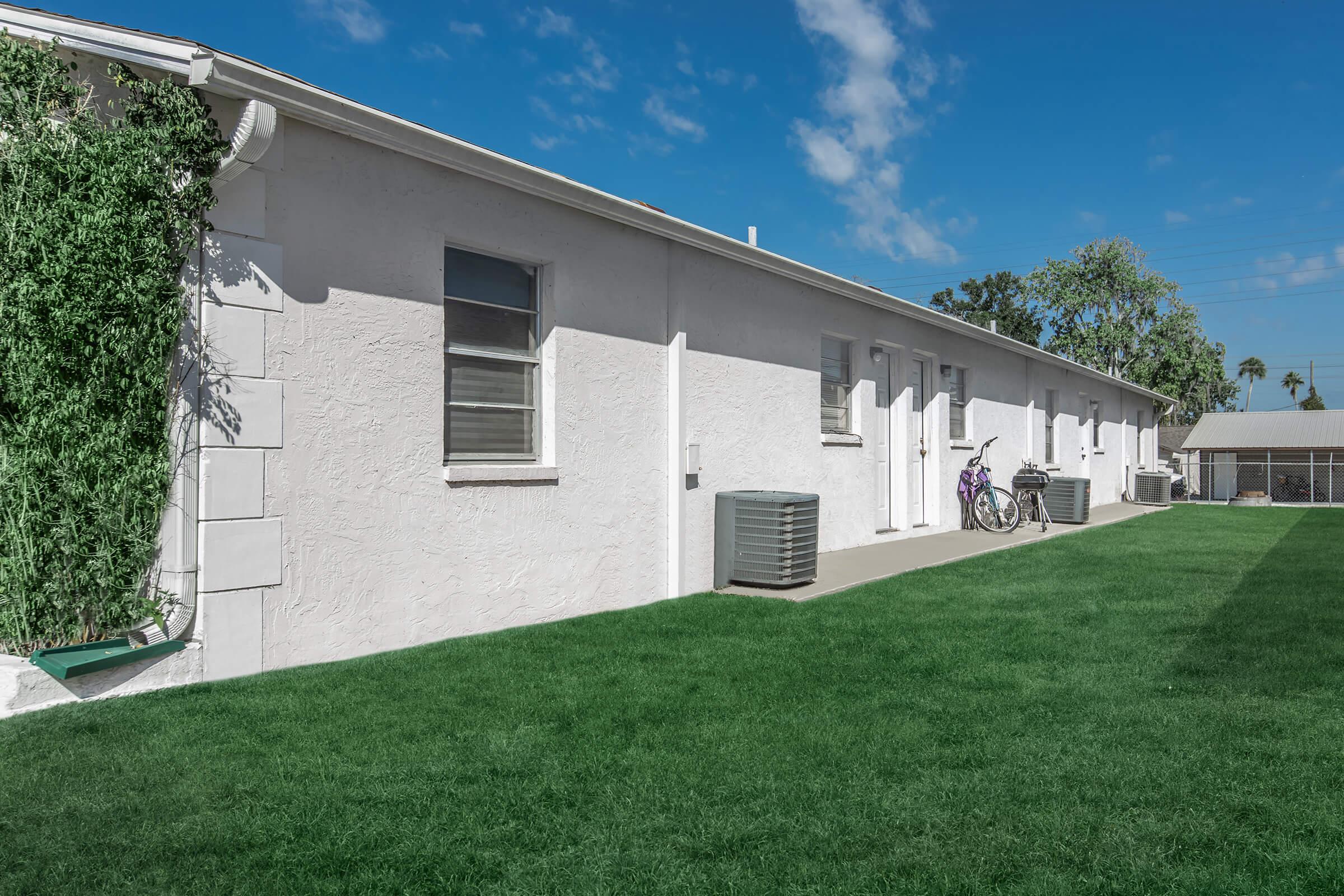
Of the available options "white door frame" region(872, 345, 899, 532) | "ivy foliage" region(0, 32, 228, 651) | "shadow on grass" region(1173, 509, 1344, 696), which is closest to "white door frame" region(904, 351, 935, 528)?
"white door frame" region(872, 345, 899, 532)

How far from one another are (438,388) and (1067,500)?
12.9m

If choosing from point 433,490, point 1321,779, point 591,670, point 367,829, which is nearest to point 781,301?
point 433,490

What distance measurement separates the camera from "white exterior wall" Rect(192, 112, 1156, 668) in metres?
5.21

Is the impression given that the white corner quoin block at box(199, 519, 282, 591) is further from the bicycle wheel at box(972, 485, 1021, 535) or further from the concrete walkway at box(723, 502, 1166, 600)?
the bicycle wheel at box(972, 485, 1021, 535)

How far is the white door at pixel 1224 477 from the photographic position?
33.0m

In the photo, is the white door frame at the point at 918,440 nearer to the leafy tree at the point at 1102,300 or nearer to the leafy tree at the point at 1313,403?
the leafy tree at the point at 1102,300

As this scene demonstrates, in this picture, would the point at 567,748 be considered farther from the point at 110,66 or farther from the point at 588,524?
the point at 110,66

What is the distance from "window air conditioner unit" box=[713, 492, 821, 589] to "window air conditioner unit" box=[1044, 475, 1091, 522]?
9.09m

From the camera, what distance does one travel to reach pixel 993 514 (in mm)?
13844

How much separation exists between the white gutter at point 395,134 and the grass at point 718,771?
10.2ft

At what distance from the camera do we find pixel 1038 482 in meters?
14.4

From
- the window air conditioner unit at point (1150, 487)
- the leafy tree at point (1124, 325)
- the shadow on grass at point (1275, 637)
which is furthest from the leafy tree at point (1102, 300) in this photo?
the shadow on grass at point (1275, 637)

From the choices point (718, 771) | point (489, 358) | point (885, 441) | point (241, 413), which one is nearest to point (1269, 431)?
point (885, 441)

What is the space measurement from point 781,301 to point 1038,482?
6.94 m
